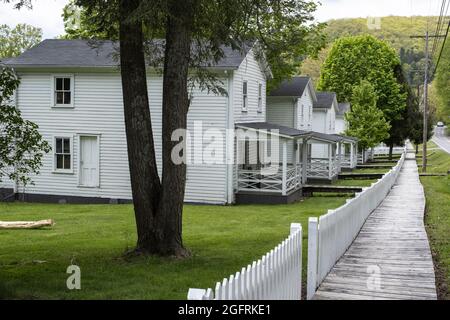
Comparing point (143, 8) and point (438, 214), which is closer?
point (143, 8)

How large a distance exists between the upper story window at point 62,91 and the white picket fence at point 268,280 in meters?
21.3

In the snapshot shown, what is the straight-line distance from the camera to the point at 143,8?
9.51m

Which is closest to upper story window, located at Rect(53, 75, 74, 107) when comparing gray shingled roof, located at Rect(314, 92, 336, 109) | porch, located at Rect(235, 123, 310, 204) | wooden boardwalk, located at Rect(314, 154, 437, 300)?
porch, located at Rect(235, 123, 310, 204)

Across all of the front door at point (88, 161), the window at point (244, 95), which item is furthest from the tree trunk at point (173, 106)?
the front door at point (88, 161)

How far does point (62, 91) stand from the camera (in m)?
26.6

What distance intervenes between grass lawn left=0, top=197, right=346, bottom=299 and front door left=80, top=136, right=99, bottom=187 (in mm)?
4941

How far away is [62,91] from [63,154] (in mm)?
2987

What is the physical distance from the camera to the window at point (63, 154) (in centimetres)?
2673

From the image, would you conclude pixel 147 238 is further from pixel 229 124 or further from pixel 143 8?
pixel 229 124

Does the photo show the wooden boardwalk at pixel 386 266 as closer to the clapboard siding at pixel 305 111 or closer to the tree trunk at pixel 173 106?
the tree trunk at pixel 173 106

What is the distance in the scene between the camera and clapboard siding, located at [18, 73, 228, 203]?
2464 centimetres

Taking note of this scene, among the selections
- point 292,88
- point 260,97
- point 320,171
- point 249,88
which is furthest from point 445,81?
point 249,88
